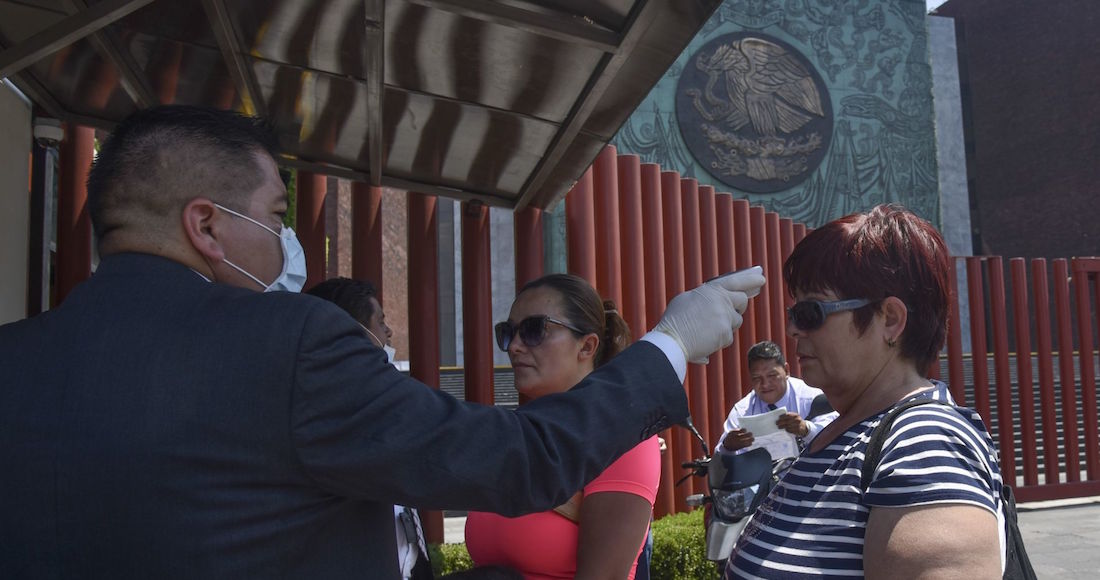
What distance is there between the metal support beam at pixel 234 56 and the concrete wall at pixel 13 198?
110cm

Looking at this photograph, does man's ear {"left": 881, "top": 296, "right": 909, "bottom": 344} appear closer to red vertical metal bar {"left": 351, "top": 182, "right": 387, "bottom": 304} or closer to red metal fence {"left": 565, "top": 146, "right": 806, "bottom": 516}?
red vertical metal bar {"left": 351, "top": 182, "right": 387, "bottom": 304}

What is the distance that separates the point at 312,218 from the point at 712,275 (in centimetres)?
347

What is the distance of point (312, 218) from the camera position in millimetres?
5562

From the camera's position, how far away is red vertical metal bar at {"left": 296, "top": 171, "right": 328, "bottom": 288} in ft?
18.0

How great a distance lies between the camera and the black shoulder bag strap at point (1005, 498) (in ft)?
5.19

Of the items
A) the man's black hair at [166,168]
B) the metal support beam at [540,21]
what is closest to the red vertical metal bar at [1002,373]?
the metal support beam at [540,21]

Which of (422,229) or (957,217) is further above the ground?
(957,217)

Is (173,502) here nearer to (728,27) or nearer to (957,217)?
(728,27)

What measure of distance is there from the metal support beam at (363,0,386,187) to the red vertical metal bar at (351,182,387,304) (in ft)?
2.18

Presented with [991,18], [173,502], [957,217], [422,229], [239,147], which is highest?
[991,18]

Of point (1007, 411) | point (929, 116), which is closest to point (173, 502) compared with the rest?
point (1007, 411)

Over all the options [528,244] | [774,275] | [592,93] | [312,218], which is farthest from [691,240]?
[592,93]

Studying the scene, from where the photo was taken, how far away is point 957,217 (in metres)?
24.9

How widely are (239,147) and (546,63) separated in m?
2.21
